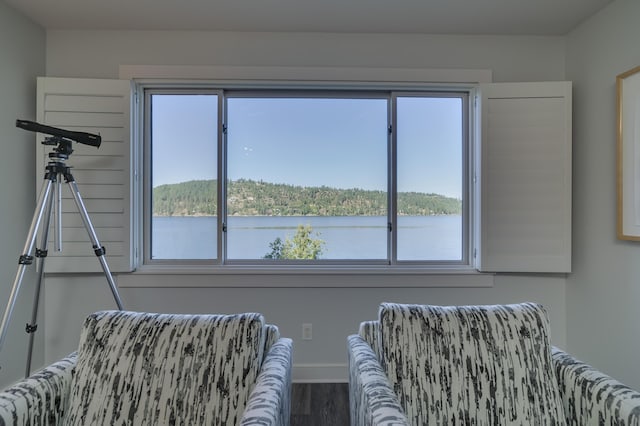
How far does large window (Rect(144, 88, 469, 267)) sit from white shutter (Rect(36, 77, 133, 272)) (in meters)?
0.21

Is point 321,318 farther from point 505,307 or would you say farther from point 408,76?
point 408,76

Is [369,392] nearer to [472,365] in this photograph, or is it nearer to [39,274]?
[472,365]

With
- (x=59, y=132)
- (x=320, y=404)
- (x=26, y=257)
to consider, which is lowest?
(x=320, y=404)

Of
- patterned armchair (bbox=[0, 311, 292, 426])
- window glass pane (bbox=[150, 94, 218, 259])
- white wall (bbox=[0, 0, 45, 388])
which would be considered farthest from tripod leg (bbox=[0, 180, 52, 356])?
patterned armchair (bbox=[0, 311, 292, 426])

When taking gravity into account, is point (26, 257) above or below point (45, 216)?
below

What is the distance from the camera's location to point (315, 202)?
2.52 metres

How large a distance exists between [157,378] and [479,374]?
1085 mm

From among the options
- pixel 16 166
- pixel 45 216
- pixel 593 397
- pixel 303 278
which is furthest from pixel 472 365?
pixel 16 166

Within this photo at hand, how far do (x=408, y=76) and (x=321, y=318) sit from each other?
180 cm

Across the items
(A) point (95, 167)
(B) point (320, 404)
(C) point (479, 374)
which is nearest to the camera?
(C) point (479, 374)

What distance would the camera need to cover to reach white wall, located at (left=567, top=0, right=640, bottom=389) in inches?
75.6

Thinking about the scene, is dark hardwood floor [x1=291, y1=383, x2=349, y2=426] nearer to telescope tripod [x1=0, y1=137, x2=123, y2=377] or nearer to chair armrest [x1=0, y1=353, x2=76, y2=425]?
chair armrest [x1=0, y1=353, x2=76, y2=425]

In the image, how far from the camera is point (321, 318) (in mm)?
2371

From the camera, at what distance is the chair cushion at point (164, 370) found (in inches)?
41.3
